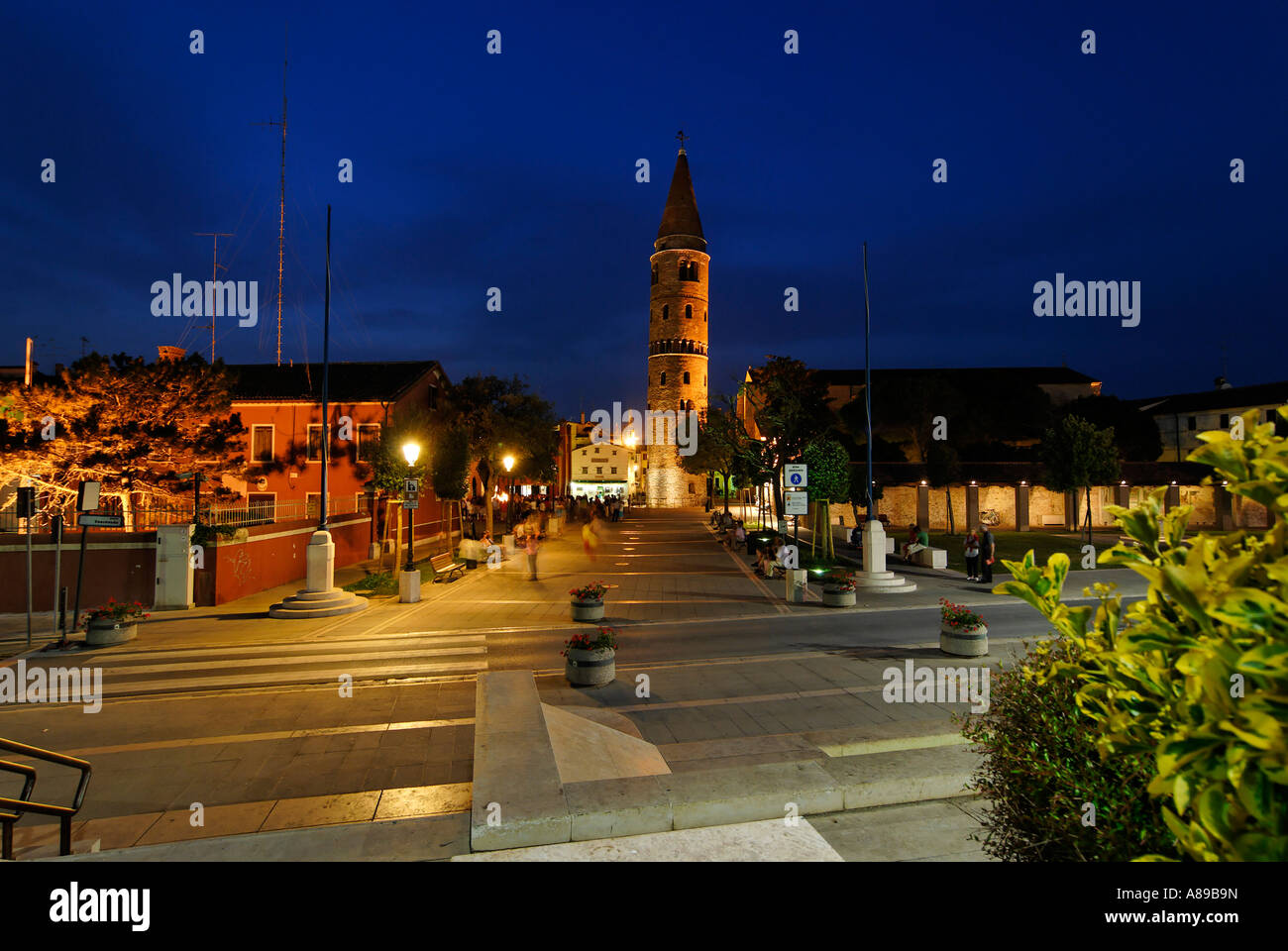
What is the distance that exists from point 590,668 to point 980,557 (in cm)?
1463

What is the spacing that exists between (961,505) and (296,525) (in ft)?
133

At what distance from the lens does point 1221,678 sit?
1.49m

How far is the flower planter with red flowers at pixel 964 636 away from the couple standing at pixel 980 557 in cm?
914

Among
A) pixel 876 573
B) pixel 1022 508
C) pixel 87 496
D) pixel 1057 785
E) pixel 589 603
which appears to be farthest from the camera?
pixel 1022 508

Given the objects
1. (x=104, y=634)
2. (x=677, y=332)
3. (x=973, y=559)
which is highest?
(x=677, y=332)

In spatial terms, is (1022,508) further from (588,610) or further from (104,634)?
(104,634)

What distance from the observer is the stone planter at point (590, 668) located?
32.9 feet

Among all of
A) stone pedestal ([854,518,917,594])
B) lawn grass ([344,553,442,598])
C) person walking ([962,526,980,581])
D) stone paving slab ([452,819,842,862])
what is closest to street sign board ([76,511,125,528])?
lawn grass ([344,553,442,598])

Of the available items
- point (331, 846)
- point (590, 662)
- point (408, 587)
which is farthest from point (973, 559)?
point (331, 846)

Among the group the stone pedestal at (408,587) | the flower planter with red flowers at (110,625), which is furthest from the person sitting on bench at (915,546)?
the flower planter with red flowers at (110,625)

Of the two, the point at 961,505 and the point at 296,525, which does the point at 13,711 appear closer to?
the point at 296,525

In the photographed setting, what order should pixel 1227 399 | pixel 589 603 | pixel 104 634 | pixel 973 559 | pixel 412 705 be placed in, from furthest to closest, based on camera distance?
pixel 1227 399, pixel 973 559, pixel 589 603, pixel 104 634, pixel 412 705

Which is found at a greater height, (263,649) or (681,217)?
(681,217)
